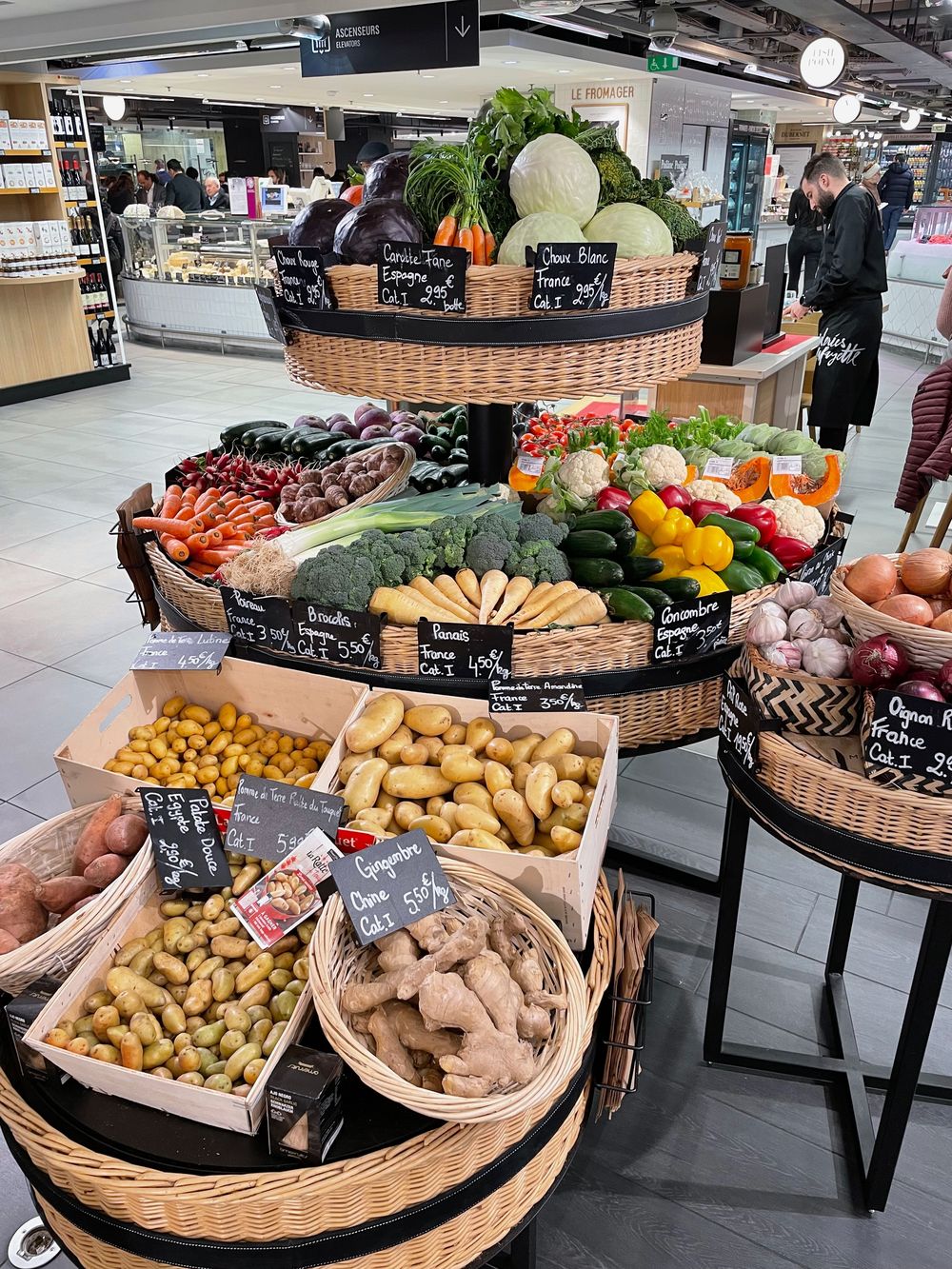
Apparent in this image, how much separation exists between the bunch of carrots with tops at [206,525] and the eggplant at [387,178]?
1.05 meters

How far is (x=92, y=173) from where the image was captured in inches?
367

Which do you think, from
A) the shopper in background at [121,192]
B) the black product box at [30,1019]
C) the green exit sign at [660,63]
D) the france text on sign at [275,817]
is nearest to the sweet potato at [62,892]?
the black product box at [30,1019]

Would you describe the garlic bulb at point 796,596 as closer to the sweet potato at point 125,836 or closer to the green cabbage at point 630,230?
the green cabbage at point 630,230

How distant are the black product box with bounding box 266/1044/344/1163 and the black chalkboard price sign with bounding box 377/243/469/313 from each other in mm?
1487

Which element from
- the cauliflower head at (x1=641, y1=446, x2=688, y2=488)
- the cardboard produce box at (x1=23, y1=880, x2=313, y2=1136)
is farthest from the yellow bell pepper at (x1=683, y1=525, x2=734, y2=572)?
the cardboard produce box at (x1=23, y1=880, x2=313, y2=1136)

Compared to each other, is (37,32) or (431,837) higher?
(37,32)

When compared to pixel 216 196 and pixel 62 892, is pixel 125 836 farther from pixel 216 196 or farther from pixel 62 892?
pixel 216 196

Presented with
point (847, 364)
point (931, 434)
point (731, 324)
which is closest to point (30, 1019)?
point (931, 434)

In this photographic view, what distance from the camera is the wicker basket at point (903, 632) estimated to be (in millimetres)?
1704

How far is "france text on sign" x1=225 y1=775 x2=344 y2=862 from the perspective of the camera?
5.81ft

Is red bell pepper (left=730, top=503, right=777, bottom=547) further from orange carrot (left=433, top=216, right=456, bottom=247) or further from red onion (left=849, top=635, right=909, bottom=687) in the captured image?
orange carrot (left=433, top=216, right=456, bottom=247)

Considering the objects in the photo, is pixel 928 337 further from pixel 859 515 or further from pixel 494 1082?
pixel 494 1082

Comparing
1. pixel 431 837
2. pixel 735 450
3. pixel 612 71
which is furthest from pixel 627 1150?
pixel 612 71

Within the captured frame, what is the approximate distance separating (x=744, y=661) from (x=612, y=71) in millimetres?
12707
